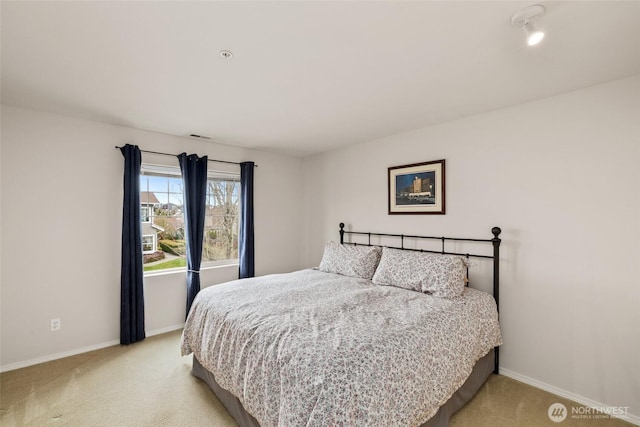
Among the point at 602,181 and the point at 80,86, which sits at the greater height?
the point at 80,86

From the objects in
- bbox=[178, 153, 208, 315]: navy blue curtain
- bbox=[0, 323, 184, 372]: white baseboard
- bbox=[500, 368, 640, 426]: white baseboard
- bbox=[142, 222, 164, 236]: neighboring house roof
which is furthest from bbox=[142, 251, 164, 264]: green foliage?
bbox=[500, 368, 640, 426]: white baseboard

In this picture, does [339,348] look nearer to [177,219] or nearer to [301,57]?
[301,57]

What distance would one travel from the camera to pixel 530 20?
141cm

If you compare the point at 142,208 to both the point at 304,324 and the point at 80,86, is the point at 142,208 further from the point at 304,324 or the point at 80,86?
the point at 304,324

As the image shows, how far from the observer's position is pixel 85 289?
2.94m

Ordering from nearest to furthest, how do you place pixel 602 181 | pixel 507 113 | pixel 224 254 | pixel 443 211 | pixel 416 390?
pixel 416 390
pixel 602 181
pixel 507 113
pixel 443 211
pixel 224 254

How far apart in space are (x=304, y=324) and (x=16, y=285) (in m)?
2.85

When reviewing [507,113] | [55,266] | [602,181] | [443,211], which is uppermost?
[507,113]

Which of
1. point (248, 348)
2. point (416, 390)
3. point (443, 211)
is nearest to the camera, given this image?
point (416, 390)

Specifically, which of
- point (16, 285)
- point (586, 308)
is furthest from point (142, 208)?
point (586, 308)

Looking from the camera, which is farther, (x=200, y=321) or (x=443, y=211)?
(x=443, y=211)

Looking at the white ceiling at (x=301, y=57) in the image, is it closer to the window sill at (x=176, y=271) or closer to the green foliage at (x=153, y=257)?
the green foliage at (x=153, y=257)

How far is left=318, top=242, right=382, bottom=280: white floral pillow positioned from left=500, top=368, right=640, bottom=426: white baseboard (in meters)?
1.51

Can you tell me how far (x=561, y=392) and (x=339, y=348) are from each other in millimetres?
2124
